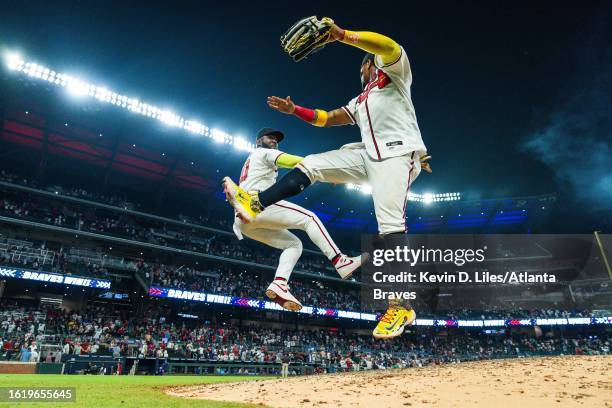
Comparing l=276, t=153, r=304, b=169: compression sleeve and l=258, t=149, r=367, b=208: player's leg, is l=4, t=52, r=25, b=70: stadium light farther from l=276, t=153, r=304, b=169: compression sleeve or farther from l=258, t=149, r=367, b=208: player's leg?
l=258, t=149, r=367, b=208: player's leg

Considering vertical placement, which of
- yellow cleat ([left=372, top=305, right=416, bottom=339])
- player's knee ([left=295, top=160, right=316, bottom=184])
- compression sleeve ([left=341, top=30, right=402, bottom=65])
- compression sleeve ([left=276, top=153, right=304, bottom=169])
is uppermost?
compression sleeve ([left=341, top=30, right=402, bottom=65])

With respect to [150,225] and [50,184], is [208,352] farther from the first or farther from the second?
[50,184]

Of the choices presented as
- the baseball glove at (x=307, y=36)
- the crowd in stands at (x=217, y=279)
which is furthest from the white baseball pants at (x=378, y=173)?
the crowd in stands at (x=217, y=279)

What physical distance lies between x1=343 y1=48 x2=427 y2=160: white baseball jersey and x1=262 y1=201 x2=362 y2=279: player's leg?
1.35 meters

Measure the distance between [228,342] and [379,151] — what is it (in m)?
28.8

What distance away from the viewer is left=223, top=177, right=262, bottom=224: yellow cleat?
180 inches

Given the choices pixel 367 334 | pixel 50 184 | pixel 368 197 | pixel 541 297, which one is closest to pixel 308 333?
pixel 367 334

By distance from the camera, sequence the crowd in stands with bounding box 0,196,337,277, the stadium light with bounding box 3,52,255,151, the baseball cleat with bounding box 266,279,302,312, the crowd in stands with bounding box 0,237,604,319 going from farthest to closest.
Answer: the crowd in stands with bounding box 0,196,337,277 → the crowd in stands with bounding box 0,237,604,319 → the stadium light with bounding box 3,52,255,151 → the baseball cleat with bounding box 266,279,302,312

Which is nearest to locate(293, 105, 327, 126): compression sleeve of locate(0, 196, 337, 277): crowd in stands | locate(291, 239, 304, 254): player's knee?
locate(291, 239, 304, 254): player's knee

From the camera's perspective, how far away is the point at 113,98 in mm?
28891

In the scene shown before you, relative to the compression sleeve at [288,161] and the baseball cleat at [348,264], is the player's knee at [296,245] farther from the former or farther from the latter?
the compression sleeve at [288,161]

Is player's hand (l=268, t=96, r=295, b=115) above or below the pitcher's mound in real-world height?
above

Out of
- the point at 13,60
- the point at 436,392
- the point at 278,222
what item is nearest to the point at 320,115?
the point at 278,222

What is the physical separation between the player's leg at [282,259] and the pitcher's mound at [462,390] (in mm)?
1359
